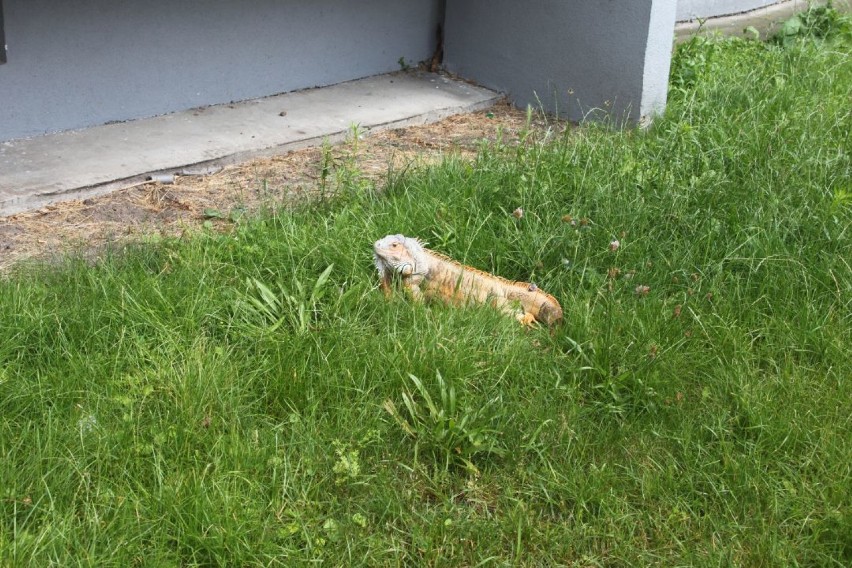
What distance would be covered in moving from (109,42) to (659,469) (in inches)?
162

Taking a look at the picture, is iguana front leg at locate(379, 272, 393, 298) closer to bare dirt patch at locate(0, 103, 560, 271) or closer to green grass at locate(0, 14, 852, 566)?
green grass at locate(0, 14, 852, 566)

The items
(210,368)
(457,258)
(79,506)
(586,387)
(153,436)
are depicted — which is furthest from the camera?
(457,258)

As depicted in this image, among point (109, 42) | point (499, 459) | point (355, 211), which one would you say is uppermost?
point (109, 42)

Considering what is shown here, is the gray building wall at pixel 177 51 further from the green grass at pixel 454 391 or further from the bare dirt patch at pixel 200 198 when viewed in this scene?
the green grass at pixel 454 391

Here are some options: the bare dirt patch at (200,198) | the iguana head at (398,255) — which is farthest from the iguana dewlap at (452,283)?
the bare dirt patch at (200,198)

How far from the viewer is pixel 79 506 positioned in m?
2.76

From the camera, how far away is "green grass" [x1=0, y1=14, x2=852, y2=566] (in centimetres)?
282

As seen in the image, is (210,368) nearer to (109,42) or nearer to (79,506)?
(79,506)

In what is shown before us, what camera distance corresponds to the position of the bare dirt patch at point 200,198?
447 centimetres

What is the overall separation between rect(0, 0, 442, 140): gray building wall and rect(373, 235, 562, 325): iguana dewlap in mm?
2611

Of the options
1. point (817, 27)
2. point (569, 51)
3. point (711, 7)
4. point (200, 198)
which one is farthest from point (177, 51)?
point (817, 27)

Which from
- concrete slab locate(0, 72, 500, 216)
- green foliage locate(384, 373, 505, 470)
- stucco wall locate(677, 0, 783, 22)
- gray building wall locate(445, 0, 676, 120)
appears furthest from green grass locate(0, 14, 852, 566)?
stucco wall locate(677, 0, 783, 22)

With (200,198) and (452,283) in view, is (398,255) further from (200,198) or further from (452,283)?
(200,198)

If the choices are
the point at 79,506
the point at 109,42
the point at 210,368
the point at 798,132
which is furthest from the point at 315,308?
the point at 798,132
